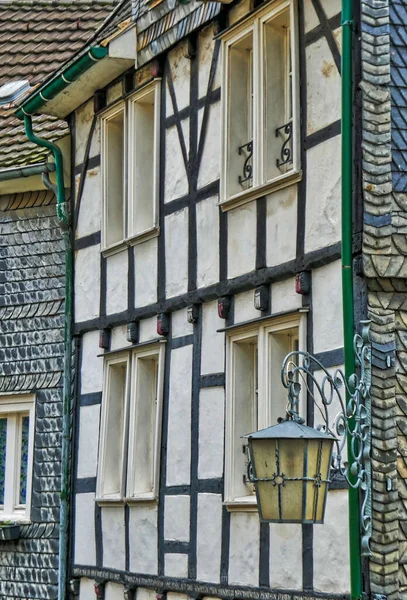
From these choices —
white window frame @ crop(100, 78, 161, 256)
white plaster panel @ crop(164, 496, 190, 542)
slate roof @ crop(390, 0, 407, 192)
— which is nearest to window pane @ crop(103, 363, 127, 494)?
white window frame @ crop(100, 78, 161, 256)

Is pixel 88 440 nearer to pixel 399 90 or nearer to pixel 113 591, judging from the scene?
pixel 113 591

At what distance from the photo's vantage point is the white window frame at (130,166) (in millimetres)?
15219

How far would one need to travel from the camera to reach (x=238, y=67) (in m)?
13.8

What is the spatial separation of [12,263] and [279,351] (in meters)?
6.05

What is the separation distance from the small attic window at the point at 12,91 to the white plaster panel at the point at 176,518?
6.47m

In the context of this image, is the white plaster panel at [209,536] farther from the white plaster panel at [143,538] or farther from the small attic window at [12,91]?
the small attic window at [12,91]

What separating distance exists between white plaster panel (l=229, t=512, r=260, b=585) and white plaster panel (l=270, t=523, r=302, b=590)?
11.5 inches

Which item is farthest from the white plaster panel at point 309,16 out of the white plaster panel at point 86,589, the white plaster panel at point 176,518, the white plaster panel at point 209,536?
the white plaster panel at point 86,589

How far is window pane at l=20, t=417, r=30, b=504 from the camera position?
1766cm

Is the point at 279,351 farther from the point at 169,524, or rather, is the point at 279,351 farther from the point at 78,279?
the point at 78,279

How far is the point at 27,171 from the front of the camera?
17.3m

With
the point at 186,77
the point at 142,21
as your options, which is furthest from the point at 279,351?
the point at 142,21

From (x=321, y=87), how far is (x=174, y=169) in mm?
2918

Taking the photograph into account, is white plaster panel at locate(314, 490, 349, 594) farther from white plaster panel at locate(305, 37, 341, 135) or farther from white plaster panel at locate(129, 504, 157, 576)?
white plaster panel at locate(129, 504, 157, 576)
